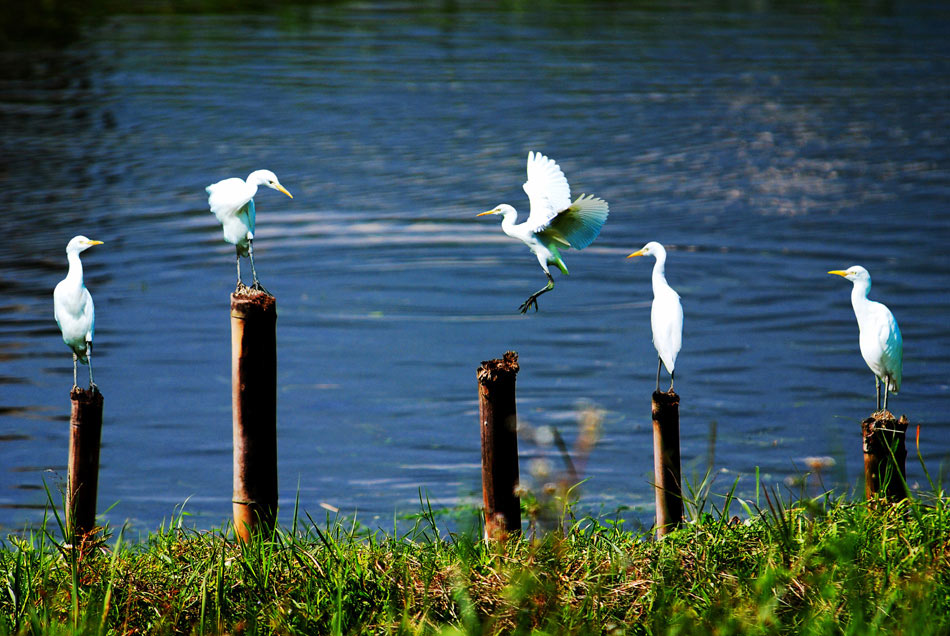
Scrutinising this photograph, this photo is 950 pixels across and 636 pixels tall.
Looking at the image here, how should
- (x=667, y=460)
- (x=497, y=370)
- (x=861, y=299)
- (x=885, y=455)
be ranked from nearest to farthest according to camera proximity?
(x=497, y=370) → (x=667, y=460) → (x=885, y=455) → (x=861, y=299)

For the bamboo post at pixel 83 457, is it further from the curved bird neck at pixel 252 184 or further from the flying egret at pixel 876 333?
the flying egret at pixel 876 333

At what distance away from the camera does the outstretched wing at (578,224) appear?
3.75 metres

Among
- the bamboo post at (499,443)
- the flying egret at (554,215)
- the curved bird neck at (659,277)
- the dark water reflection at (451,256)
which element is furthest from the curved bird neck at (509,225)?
the dark water reflection at (451,256)

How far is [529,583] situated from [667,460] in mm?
917

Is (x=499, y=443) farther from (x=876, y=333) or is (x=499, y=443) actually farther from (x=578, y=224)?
(x=876, y=333)

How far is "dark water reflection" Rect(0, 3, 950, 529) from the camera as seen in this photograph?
7539mm

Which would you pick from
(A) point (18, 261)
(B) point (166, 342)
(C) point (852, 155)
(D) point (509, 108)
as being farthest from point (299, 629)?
(D) point (509, 108)

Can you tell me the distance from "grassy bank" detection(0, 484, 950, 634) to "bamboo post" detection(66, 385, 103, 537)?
0.63ft

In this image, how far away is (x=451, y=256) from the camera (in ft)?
37.6

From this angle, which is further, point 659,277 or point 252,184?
point 659,277

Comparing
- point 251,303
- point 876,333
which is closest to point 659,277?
point 876,333

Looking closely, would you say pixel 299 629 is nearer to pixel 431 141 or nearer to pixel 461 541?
pixel 461 541

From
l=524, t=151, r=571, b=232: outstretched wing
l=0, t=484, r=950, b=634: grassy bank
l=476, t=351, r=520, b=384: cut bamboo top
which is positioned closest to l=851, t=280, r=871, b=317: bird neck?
l=0, t=484, r=950, b=634: grassy bank

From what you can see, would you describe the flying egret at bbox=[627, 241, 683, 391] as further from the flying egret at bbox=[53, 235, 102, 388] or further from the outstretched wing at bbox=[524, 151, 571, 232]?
the flying egret at bbox=[53, 235, 102, 388]
